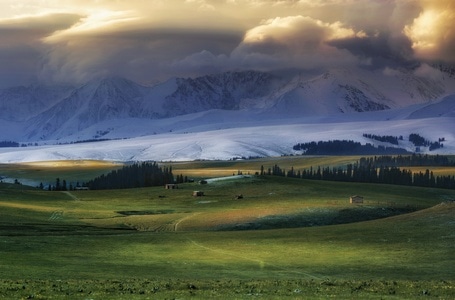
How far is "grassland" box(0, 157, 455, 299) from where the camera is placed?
2002 inches

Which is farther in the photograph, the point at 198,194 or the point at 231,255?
the point at 198,194

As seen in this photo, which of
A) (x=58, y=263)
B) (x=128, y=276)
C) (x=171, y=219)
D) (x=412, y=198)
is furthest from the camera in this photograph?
(x=412, y=198)

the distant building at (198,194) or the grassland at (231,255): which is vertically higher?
the distant building at (198,194)

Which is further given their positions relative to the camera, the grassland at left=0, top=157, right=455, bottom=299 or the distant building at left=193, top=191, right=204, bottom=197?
the distant building at left=193, top=191, right=204, bottom=197

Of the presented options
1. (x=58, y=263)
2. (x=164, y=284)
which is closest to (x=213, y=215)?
(x=58, y=263)

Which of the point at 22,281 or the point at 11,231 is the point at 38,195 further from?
the point at 22,281

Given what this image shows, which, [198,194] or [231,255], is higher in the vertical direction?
[198,194]

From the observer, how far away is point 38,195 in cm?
18950

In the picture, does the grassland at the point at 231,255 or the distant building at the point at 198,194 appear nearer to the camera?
the grassland at the point at 231,255

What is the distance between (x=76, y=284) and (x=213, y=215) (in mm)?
81680

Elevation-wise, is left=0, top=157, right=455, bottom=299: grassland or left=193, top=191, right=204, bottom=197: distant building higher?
left=193, top=191, right=204, bottom=197: distant building

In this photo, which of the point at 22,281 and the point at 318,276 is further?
the point at 318,276

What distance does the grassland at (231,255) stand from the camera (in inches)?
2002

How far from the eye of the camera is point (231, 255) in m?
81.5
